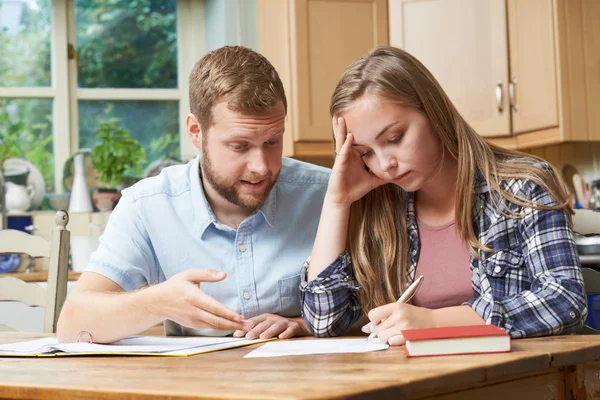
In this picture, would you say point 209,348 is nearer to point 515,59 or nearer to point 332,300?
point 332,300

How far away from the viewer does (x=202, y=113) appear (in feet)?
5.49

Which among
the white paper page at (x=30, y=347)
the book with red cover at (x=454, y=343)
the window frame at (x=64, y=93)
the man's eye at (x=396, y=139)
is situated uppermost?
the window frame at (x=64, y=93)

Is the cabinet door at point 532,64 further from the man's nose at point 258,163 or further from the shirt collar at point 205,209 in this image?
the man's nose at point 258,163

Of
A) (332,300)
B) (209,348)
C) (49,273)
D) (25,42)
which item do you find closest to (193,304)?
(209,348)

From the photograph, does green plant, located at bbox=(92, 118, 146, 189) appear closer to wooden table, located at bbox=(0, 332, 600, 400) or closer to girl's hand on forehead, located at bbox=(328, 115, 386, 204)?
girl's hand on forehead, located at bbox=(328, 115, 386, 204)

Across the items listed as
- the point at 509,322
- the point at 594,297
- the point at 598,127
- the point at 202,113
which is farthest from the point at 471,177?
the point at 598,127

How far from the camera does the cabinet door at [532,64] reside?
3113 millimetres

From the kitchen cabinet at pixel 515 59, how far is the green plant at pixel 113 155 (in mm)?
1327

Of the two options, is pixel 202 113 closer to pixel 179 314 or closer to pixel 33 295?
pixel 179 314

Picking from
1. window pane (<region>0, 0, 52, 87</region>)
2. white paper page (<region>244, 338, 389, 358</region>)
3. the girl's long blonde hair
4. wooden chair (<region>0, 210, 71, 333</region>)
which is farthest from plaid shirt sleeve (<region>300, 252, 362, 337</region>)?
window pane (<region>0, 0, 52, 87</region>)

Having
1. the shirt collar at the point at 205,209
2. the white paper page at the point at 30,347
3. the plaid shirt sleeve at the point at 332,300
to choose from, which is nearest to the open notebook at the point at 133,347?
the white paper page at the point at 30,347

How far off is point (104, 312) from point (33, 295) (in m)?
0.71

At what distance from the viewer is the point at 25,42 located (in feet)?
13.1

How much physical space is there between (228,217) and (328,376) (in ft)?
2.81
